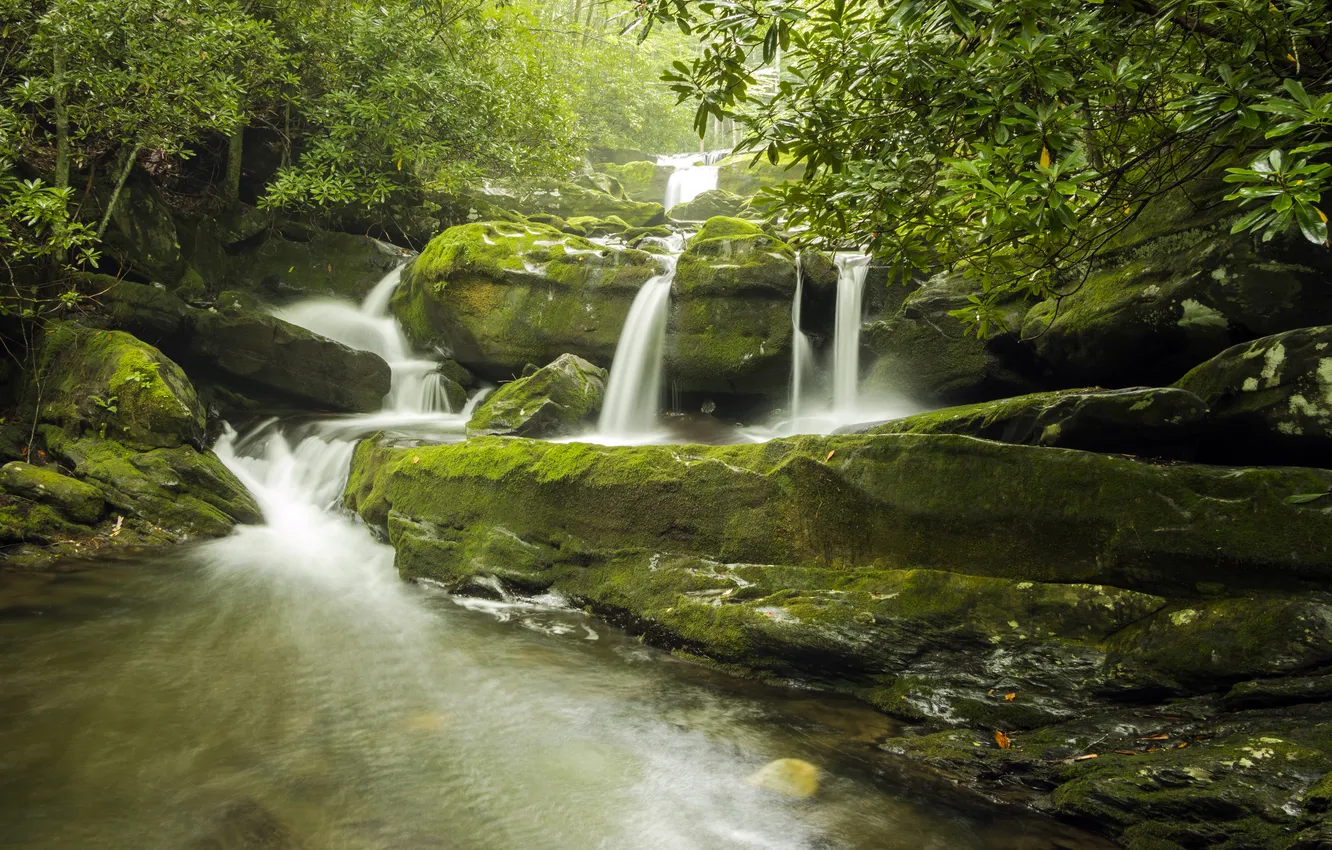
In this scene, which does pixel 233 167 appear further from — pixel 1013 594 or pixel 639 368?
pixel 1013 594

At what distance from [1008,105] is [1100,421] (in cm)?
241

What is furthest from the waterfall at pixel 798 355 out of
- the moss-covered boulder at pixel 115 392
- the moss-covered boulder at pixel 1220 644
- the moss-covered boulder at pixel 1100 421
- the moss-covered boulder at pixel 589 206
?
the moss-covered boulder at pixel 589 206

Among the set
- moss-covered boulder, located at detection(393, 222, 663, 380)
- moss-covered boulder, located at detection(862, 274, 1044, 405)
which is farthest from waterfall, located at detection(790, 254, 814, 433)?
moss-covered boulder, located at detection(393, 222, 663, 380)

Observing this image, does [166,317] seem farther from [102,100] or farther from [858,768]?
[858,768]

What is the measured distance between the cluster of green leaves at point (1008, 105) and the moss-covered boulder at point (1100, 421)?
1.06 meters

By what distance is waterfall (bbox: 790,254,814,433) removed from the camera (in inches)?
378

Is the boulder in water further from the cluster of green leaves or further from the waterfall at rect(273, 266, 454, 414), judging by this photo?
the waterfall at rect(273, 266, 454, 414)

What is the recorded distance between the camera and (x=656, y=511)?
5.52 m

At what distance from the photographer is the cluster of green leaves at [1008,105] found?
7.99ft

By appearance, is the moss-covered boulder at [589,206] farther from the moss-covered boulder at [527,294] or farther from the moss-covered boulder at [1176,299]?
the moss-covered boulder at [1176,299]

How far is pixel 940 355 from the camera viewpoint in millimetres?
8141

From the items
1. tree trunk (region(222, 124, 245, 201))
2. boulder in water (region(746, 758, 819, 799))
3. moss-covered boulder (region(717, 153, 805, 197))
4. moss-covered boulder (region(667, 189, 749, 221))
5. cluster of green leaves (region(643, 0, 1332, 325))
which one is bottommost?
boulder in water (region(746, 758, 819, 799))

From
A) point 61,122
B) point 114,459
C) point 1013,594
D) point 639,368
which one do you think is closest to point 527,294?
point 639,368

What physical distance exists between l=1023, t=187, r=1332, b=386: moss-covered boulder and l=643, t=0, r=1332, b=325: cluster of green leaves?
4.04 ft
